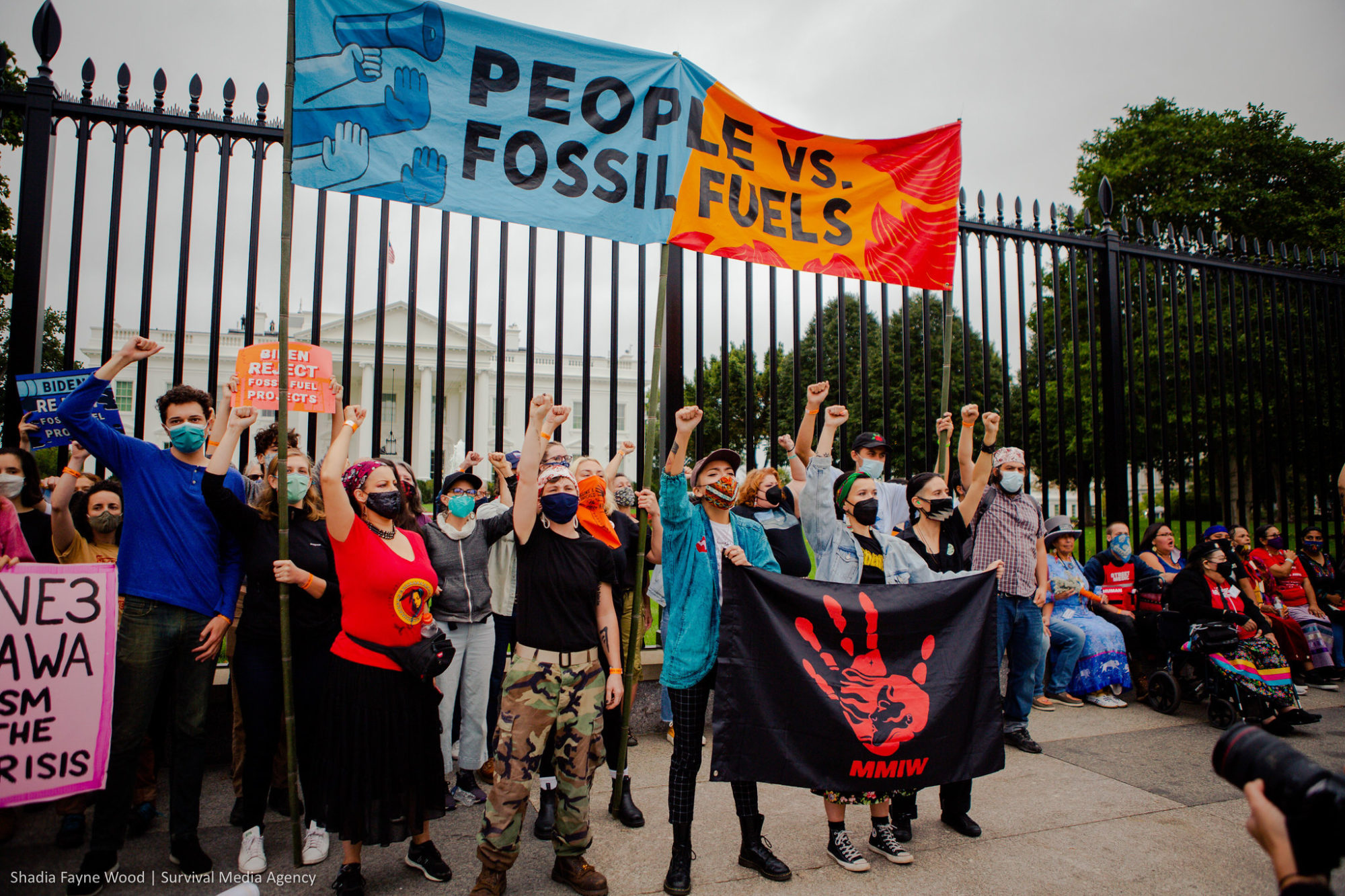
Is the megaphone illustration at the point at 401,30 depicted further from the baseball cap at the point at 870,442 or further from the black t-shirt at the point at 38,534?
the baseball cap at the point at 870,442

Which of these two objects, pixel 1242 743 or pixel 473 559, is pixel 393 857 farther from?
pixel 1242 743

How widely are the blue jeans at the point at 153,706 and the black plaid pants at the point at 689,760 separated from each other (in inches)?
87.1

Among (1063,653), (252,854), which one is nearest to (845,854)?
(252,854)

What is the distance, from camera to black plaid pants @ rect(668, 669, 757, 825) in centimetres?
355

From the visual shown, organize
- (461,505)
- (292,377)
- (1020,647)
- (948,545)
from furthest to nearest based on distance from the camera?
(1020,647)
(948,545)
(461,505)
(292,377)

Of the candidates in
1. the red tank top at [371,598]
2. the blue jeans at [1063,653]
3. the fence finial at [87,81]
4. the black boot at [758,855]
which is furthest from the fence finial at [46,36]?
the blue jeans at [1063,653]

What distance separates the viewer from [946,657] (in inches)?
155

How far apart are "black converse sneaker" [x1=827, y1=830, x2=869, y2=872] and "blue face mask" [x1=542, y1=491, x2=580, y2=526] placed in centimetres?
201

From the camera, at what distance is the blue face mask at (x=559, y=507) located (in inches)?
143

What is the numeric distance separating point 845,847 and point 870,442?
2.77m

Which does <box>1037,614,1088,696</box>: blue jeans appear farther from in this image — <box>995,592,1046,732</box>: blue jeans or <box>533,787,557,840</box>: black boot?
<box>533,787,557,840</box>: black boot

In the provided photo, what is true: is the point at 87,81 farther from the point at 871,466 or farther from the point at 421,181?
the point at 871,466

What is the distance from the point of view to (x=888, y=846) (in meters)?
3.76

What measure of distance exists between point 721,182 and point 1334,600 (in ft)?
26.9
